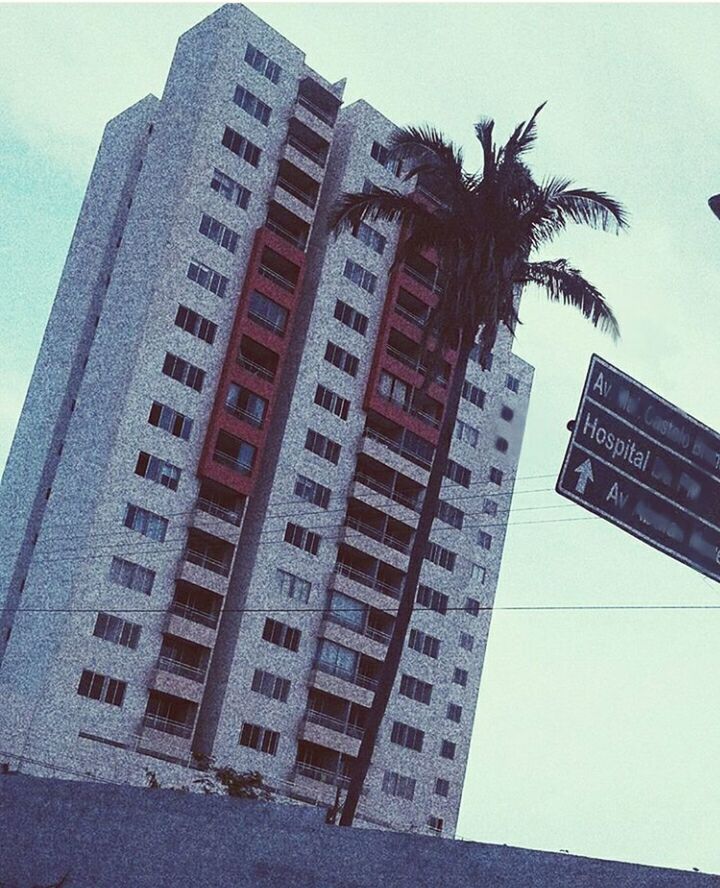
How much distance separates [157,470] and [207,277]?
11.7 m

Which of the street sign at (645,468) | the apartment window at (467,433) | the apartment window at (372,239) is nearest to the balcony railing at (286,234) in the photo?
the apartment window at (372,239)

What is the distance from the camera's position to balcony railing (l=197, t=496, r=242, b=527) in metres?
68.5

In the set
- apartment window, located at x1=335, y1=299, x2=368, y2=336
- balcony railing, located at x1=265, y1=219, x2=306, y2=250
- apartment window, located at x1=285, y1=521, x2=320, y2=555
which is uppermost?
balcony railing, located at x1=265, y1=219, x2=306, y2=250

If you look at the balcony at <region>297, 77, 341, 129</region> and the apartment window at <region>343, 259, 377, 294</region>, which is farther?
the balcony at <region>297, 77, 341, 129</region>

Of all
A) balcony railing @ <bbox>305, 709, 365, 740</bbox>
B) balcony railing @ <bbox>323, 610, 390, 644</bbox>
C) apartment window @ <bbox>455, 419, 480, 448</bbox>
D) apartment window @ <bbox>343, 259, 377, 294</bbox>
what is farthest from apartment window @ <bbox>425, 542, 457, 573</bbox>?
A: apartment window @ <bbox>343, 259, 377, 294</bbox>

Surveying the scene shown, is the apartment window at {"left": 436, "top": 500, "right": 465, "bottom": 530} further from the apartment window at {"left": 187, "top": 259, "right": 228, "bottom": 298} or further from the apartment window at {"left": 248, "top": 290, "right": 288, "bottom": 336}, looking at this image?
the apartment window at {"left": 187, "top": 259, "right": 228, "bottom": 298}

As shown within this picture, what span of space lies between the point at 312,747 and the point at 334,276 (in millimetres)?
27450

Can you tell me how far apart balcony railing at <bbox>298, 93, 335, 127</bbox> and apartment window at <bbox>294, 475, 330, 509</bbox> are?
22.9m

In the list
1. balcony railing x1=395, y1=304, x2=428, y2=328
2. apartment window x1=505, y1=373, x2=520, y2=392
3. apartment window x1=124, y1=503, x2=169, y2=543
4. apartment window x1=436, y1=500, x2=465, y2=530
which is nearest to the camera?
apartment window x1=124, y1=503, x2=169, y2=543

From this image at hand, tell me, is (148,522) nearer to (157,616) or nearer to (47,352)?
(157,616)

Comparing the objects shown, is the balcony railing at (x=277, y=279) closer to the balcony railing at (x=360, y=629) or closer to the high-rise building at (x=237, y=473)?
the high-rise building at (x=237, y=473)

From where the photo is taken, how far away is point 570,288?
32.8 meters

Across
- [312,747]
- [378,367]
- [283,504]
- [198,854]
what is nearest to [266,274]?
[378,367]

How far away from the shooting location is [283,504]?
70.1 metres
